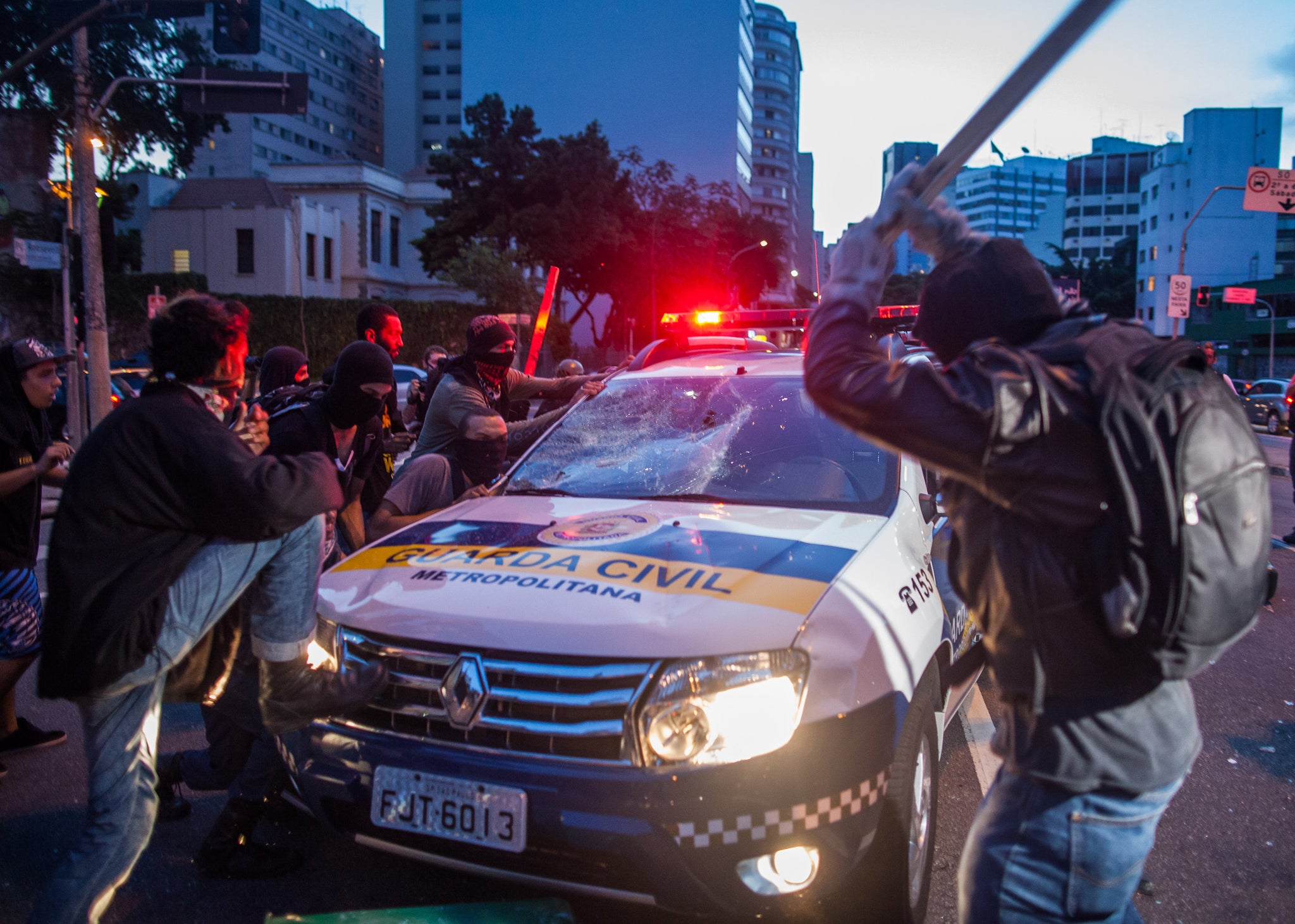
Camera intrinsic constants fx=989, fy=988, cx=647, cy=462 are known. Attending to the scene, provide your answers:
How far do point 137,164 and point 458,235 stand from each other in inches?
764

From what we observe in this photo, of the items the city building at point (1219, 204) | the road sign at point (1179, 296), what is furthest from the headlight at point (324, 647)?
the city building at point (1219, 204)

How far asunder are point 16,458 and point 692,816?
3.00 m

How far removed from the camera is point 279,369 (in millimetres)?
5875

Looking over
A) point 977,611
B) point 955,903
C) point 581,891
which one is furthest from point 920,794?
point 977,611

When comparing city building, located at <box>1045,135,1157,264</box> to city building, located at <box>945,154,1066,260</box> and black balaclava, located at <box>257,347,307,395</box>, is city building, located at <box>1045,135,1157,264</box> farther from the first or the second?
black balaclava, located at <box>257,347,307,395</box>

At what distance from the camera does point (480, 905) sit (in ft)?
9.46

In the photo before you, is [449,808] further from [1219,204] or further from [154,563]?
[1219,204]

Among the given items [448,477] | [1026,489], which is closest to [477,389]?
[448,477]

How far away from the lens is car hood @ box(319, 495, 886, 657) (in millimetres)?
2416

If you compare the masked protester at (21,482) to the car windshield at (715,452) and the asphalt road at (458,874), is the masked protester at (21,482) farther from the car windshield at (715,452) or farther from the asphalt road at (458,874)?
the car windshield at (715,452)

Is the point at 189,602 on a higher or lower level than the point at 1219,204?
lower

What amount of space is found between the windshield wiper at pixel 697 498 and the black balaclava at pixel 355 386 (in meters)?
1.10

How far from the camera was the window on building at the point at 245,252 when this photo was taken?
181 feet

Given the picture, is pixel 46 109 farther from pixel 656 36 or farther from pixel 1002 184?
pixel 1002 184
